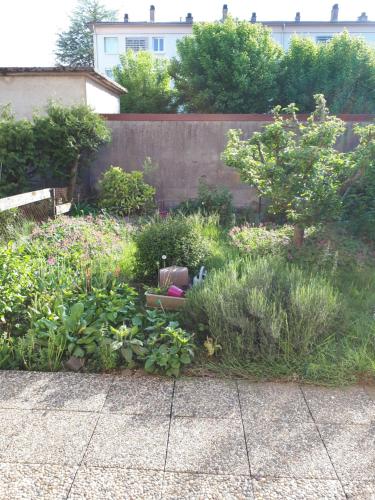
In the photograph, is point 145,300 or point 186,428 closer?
point 186,428

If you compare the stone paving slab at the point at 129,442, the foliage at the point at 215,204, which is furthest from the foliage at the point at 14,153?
the stone paving slab at the point at 129,442

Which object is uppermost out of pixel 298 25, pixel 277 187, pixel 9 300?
pixel 298 25

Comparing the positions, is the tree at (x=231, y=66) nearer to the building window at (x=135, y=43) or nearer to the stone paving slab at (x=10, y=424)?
the stone paving slab at (x=10, y=424)

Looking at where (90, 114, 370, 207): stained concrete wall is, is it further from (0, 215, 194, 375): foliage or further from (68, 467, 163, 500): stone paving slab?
(68, 467, 163, 500): stone paving slab

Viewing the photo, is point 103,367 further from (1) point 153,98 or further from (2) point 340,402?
(1) point 153,98

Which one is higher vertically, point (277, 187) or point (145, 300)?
point (277, 187)

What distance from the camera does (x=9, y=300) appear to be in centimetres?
313

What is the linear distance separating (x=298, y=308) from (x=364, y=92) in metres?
10.2

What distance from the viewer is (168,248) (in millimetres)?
4082

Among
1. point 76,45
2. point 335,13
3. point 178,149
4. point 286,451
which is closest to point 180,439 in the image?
point 286,451

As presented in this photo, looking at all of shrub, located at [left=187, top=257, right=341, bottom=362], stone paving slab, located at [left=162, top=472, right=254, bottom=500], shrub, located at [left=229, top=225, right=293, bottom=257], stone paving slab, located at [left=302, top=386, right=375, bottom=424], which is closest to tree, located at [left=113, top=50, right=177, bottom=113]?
shrub, located at [left=229, top=225, right=293, bottom=257]

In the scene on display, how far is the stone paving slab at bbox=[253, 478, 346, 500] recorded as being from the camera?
1758 millimetres

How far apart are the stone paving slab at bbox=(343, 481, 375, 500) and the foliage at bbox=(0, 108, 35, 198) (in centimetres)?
669

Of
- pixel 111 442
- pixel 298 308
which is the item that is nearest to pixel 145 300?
pixel 298 308
